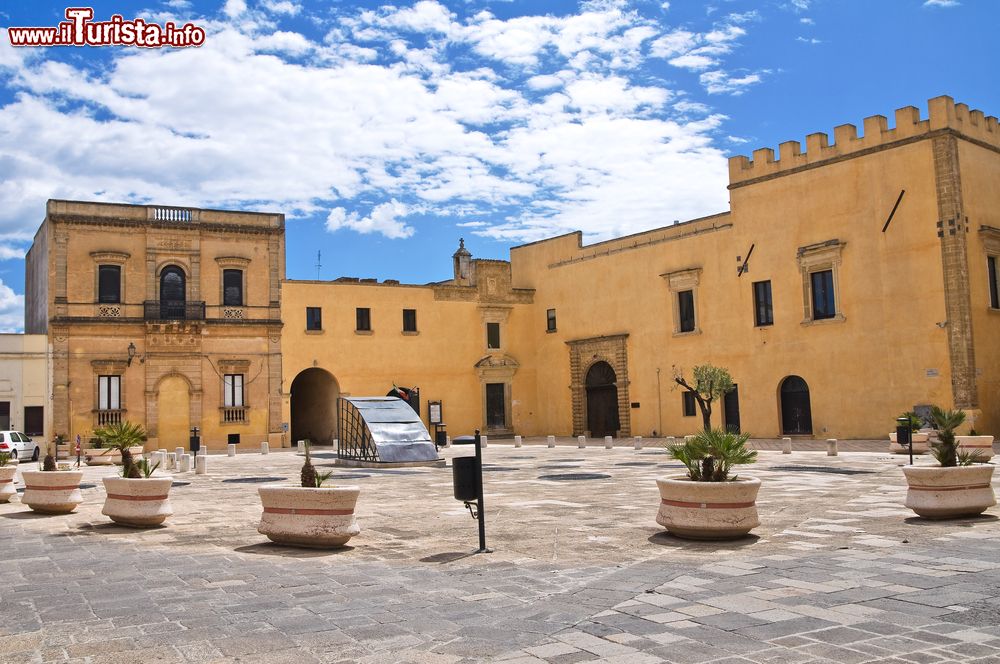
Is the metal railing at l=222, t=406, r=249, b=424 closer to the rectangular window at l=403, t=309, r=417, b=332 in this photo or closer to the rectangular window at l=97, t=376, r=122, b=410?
the rectangular window at l=97, t=376, r=122, b=410

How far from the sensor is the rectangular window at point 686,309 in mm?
36688

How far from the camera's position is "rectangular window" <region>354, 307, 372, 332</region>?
39.7m

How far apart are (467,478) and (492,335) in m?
33.8

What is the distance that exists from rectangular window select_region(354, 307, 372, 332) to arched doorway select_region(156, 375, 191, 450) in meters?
7.77

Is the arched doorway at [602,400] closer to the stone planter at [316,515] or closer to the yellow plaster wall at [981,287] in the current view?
the yellow plaster wall at [981,287]

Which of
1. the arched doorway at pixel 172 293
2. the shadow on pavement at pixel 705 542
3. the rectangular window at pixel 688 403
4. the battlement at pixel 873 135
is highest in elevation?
the battlement at pixel 873 135

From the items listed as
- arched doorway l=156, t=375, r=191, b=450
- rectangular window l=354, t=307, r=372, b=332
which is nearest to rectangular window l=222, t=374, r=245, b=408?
arched doorway l=156, t=375, r=191, b=450

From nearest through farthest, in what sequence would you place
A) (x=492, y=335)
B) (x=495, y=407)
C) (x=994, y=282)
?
(x=994, y=282)
(x=495, y=407)
(x=492, y=335)

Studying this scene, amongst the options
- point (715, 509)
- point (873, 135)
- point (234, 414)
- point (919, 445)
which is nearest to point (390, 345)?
point (234, 414)

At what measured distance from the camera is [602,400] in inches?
1594

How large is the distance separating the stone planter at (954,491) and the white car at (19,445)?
2776 centimetres

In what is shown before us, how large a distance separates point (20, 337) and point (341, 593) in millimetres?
31872

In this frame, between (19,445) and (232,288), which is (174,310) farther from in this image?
(19,445)

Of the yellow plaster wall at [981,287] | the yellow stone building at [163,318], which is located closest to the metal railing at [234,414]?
the yellow stone building at [163,318]
